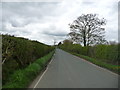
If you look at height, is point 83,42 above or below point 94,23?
below

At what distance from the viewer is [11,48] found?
28.4 feet

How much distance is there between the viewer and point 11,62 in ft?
29.0

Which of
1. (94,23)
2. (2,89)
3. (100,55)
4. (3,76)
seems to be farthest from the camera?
(94,23)

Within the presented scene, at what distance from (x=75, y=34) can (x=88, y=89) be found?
40.3 meters

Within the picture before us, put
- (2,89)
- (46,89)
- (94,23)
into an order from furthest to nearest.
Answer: (94,23)
(46,89)
(2,89)

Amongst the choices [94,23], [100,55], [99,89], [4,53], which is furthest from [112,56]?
[94,23]

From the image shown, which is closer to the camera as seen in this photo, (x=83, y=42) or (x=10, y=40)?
(x=10, y=40)

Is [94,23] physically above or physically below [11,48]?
above

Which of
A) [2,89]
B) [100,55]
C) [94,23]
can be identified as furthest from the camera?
[94,23]

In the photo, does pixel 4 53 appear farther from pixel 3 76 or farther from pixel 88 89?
pixel 88 89

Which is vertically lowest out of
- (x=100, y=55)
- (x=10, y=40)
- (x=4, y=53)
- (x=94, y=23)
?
(x=100, y=55)

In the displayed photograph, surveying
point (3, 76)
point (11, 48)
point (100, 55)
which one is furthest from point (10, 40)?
point (100, 55)

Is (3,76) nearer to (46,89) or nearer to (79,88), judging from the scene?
(46,89)

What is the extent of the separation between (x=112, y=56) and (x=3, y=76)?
1500 centimetres
